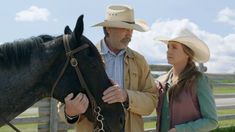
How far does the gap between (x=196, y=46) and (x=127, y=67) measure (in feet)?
2.11

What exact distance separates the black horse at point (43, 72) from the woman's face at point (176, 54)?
2.71 feet

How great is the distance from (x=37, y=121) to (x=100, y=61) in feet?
15.0

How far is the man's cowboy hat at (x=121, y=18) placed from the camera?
3.94m

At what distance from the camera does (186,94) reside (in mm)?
4023

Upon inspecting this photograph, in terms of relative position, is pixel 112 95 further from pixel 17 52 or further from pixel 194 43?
pixel 194 43

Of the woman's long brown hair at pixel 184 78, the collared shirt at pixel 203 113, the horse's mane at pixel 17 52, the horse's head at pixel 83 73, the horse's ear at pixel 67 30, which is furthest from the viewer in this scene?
the woman's long brown hair at pixel 184 78

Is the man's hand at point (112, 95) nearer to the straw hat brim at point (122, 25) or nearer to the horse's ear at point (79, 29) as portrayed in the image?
the horse's ear at point (79, 29)

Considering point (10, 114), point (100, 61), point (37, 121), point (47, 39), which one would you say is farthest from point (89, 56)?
point (37, 121)

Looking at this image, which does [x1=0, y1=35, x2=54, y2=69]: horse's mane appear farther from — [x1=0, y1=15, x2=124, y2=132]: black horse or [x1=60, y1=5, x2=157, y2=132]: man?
[x1=60, y1=5, x2=157, y2=132]: man

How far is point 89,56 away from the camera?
3375mm

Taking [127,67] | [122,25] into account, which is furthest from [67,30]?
[127,67]

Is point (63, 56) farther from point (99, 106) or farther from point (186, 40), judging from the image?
point (186, 40)

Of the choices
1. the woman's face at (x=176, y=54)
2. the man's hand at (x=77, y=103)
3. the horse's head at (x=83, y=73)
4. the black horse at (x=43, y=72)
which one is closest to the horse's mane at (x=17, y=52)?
the black horse at (x=43, y=72)

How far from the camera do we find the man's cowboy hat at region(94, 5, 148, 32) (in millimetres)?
3937
